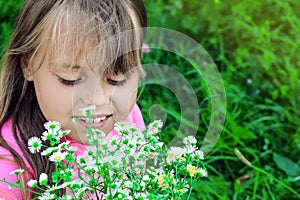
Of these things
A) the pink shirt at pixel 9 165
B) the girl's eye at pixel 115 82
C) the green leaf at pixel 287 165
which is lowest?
the pink shirt at pixel 9 165

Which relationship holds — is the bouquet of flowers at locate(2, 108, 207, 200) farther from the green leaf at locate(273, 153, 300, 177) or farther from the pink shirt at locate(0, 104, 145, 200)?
the green leaf at locate(273, 153, 300, 177)

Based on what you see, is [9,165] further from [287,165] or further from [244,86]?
[244,86]

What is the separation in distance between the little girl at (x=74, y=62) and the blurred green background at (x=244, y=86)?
49cm

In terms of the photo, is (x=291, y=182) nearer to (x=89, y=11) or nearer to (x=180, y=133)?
(x=180, y=133)

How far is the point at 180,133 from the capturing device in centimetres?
243

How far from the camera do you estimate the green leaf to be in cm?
238

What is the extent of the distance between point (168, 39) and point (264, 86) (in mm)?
503

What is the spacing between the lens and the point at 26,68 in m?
1.75

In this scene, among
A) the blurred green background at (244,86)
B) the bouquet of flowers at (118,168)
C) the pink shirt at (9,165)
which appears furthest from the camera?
the blurred green background at (244,86)

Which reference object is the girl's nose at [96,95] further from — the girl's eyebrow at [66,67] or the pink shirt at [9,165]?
the pink shirt at [9,165]

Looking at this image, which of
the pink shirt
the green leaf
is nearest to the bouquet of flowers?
the pink shirt

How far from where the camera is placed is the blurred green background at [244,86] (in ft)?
7.73

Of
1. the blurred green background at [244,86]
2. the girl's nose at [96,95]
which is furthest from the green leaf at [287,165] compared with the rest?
the girl's nose at [96,95]

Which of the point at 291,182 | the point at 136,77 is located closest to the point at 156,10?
the point at 291,182
